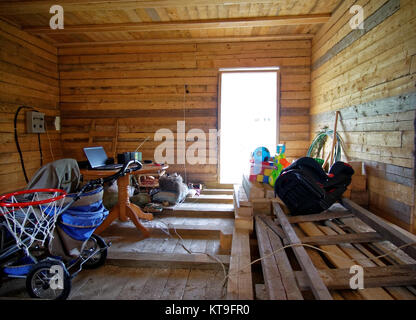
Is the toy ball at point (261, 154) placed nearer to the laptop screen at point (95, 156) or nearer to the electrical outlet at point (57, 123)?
the laptop screen at point (95, 156)

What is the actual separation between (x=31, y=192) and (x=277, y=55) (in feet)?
16.0

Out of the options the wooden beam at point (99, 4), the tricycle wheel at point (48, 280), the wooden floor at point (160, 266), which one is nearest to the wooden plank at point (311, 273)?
the wooden floor at point (160, 266)

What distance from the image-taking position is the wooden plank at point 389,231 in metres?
1.89

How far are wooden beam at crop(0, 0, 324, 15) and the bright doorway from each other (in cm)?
156

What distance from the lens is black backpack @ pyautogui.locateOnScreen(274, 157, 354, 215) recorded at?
105 inches

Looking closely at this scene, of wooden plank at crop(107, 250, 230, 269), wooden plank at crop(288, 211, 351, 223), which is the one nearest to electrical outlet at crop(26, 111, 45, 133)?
wooden plank at crop(107, 250, 230, 269)

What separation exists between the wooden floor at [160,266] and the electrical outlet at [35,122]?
293cm

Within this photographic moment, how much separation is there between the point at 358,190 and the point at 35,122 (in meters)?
5.78

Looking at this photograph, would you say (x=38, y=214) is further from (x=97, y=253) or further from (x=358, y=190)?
(x=358, y=190)

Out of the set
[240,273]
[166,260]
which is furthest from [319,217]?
[166,260]

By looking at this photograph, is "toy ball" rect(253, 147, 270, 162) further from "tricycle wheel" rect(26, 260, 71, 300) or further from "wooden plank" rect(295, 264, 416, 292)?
"tricycle wheel" rect(26, 260, 71, 300)

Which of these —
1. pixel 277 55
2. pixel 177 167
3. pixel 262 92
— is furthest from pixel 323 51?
pixel 177 167

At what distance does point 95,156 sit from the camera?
3.55m
